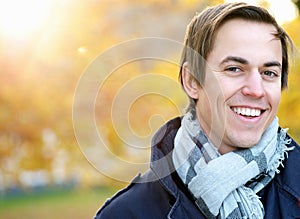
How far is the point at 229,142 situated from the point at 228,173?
102 millimetres

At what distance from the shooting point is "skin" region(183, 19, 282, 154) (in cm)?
219

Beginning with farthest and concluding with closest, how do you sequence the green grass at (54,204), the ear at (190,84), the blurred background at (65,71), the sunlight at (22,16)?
1. the green grass at (54,204)
2. the sunlight at (22,16)
3. the blurred background at (65,71)
4. the ear at (190,84)

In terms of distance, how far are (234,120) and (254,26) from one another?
1.03 ft

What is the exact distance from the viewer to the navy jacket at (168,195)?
89.5 inches

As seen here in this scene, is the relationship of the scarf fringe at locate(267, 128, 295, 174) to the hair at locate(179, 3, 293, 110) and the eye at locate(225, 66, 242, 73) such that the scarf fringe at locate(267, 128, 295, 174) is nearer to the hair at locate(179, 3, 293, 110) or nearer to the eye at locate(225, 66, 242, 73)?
the hair at locate(179, 3, 293, 110)

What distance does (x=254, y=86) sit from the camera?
217 cm

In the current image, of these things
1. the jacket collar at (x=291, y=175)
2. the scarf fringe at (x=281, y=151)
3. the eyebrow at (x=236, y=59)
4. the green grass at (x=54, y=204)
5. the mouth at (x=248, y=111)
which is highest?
the eyebrow at (x=236, y=59)

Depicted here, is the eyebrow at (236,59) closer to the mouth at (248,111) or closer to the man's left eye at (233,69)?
the man's left eye at (233,69)

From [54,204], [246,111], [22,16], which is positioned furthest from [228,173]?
[54,204]

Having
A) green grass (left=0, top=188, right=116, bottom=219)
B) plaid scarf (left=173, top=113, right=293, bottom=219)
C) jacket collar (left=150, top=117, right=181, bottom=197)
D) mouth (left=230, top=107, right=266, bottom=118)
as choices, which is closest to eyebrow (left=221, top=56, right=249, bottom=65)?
mouth (left=230, top=107, right=266, bottom=118)

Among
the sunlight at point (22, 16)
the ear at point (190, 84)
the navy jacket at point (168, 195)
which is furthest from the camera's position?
the sunlight at point (22, 16)

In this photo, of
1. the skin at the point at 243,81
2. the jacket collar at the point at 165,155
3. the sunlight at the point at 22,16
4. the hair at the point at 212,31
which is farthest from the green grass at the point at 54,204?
the skin at the point at 243,81

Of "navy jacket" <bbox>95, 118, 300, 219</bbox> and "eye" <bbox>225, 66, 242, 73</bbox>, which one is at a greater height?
"eye" <bbox>225, 66, 242, 73</bbox>

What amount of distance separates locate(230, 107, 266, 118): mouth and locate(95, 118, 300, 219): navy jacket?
252mm
